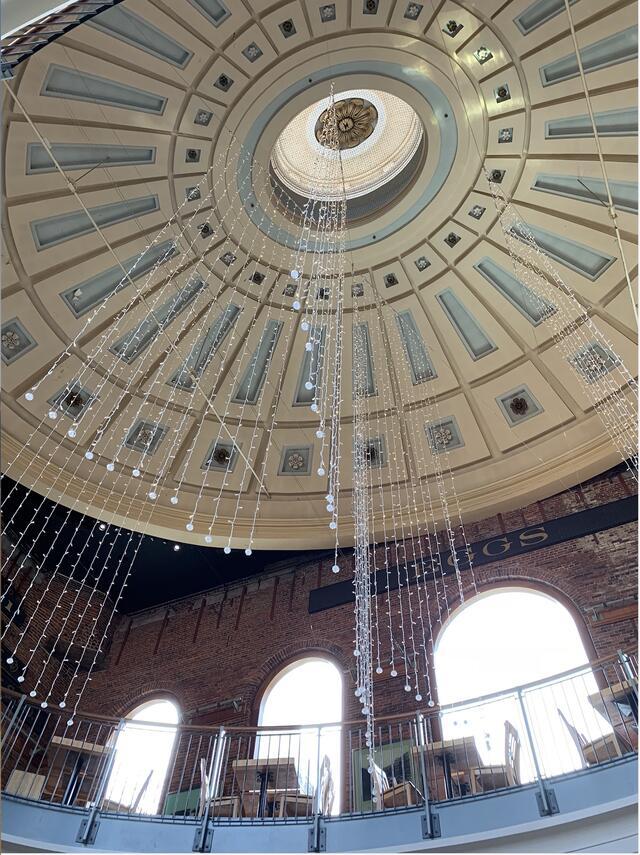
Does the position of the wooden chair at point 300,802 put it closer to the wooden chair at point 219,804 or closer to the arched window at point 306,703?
the wooden chair at point 219,804

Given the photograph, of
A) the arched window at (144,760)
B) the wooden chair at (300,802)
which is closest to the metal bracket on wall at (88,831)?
the arched window at (144,760)

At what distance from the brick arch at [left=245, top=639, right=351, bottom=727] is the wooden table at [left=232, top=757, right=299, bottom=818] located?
2.84 meters

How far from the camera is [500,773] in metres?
8.07

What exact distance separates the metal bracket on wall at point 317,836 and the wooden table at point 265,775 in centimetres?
62

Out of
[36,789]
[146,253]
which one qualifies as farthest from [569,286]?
[36,789]

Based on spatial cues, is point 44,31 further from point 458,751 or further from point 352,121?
point 458,751

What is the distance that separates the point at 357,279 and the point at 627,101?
563 cm

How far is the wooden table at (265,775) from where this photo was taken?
343 inches

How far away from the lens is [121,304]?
1409 cm

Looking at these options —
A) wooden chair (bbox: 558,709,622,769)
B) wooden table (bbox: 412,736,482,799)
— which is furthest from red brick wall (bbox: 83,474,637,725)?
wooden chair (bbox: 558,709,622,769)

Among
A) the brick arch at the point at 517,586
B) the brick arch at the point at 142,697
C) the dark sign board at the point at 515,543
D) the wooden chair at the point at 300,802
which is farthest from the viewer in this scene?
the brick arch at the point at 142,697

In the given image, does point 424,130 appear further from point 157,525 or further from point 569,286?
point 157,525

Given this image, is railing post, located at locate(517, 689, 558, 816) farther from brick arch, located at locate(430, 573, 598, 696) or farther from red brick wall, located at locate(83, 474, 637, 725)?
brick arch, located at locate(430, 573, 598, 696)

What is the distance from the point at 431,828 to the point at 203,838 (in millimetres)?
2631
